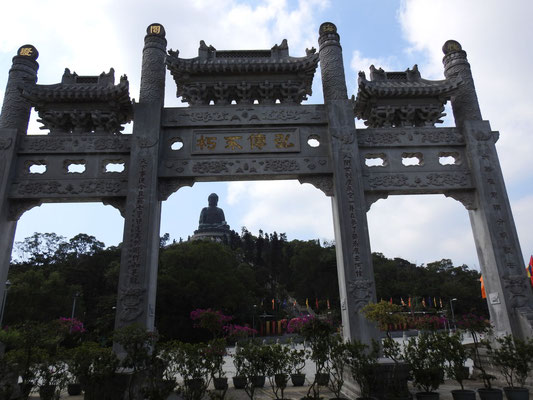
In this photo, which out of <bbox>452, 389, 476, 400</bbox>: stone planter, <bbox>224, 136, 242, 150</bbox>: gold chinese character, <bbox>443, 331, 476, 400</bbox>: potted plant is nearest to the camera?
<bbox>452, 389, 476, 400</bbox>: stone planter

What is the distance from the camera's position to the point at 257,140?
9.58 m

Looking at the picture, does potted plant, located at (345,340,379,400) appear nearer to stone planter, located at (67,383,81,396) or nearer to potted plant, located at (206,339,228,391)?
potted plant, located at (206,339,228,391)

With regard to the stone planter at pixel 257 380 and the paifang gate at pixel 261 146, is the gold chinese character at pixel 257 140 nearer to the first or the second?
Result: the paifang gate at pixel 261 146

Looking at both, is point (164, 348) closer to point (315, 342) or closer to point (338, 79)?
point (315, 342)

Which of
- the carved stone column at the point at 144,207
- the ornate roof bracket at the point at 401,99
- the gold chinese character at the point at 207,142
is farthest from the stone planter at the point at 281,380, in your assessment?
the ornate roof bracket at the point at 401,99

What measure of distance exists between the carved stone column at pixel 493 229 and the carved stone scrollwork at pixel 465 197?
130 millimetres

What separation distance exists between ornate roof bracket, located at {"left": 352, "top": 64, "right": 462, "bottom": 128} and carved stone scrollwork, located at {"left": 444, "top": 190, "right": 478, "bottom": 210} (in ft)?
6.77

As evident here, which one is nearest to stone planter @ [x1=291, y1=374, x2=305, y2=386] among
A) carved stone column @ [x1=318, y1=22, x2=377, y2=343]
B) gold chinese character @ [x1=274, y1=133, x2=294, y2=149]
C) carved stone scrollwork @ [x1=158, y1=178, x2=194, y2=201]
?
carved stone column @ [x1=318, y1=22, x2=377, y2=343]

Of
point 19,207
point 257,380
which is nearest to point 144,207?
point 19,207

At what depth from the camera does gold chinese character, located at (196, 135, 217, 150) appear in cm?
948

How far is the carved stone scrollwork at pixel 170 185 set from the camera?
30.2 feet

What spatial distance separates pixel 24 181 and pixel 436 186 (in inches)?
393

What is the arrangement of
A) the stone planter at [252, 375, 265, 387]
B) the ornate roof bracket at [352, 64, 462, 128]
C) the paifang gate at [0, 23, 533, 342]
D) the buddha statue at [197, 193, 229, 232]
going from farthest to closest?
the buddha statue at [197, 193, 229, 232] < the ornate roof bracket at [352, 64, 462, 128] < the paifang gate at [0, 23, 533, 342] < the stone planter at [252, 375, 265, 387]

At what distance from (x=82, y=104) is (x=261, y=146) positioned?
491cm
